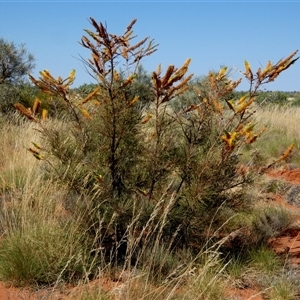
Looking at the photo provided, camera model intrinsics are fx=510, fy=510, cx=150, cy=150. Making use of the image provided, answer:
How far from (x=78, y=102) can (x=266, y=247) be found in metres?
2.33

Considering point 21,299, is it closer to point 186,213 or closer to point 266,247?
point 186,213

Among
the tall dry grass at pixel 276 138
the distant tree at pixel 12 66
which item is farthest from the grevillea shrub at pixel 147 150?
the distant tree at pixel 12 66

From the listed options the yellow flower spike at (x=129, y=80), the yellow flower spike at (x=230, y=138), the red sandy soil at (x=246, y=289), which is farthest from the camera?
the yellow flower spike at (x=129, y=80)

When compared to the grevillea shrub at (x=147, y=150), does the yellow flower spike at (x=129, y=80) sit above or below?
above

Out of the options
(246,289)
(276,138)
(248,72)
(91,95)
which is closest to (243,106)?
(248,72)

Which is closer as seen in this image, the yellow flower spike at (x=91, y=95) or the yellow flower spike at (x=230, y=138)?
the yellow flower spike at (x=230, y=138)

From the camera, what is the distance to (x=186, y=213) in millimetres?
4730

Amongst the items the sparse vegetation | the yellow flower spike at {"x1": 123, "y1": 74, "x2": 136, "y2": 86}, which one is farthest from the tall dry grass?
the yellow flower spike at {"x1": 123, "y1": 74, "x2": 136, "y2": 86}

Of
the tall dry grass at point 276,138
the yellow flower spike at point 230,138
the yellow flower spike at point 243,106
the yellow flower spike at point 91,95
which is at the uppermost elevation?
the yellow flower spike at point 91,95

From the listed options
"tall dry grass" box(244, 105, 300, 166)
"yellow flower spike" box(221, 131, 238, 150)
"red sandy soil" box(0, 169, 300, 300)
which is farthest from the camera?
"tall dry grass" box(244, 105, 300, 166)

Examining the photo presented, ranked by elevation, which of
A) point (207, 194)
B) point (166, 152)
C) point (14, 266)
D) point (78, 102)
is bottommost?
point (14, 266)

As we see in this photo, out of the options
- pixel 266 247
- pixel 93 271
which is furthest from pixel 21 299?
pixel 266 247

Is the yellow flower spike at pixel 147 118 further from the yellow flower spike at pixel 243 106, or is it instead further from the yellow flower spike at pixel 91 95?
the yellow flower spike at pixel 243 106

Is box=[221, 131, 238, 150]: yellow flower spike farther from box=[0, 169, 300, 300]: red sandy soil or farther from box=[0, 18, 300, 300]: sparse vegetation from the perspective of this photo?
box=[0, 169, 300, 300]: red sandy soil
